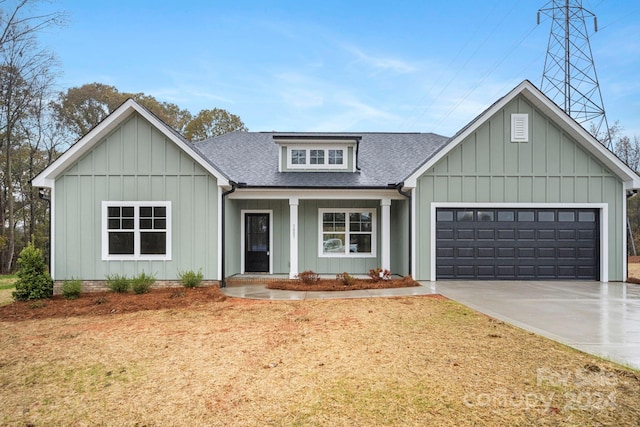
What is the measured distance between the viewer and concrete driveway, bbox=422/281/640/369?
5227mm

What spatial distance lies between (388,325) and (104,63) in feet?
70.2

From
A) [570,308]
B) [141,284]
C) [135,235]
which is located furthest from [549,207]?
[135,235]

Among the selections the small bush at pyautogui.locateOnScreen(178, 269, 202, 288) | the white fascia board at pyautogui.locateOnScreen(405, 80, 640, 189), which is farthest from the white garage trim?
the small bush at pyautogui.locateOnScreen(178, 269, 202, 288)

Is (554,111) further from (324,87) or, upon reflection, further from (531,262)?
(324,87)

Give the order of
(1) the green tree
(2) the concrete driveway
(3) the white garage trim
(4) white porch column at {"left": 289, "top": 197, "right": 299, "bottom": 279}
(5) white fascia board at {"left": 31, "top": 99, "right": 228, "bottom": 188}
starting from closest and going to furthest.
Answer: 1. (2) the concrete driveway
2. (5) white fascia board at {"left": 31, "top": 99, "right": 228, "bottom": 188}
3. (3) the white garage trim
4. (4) white porch column at {"left": 289, "top": 197, "right": 299, "bottom": 279}
5. (1) the green tree

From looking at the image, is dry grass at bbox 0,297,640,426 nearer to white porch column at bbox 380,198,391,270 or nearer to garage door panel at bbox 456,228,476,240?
white porch column at bbox 380,198,391,270

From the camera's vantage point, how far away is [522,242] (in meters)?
11.3

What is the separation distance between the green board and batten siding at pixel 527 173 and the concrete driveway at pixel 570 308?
2.48 meters

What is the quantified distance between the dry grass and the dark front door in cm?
572

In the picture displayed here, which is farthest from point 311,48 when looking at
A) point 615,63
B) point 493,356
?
point 615,63

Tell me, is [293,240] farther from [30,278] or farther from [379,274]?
[30,278]

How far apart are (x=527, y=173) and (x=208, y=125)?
77.4ft

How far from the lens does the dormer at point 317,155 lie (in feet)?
41.8

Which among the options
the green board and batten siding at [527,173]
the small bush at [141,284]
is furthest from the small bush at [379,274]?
the small bush at [141,284]
